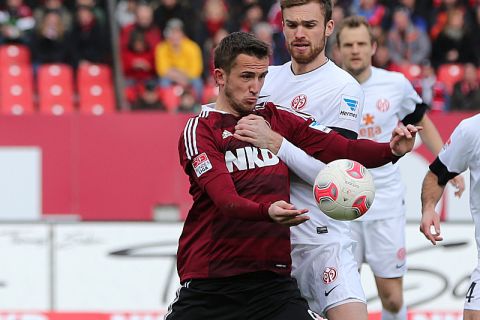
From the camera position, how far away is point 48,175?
12.2 metres

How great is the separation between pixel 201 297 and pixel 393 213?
302 centimetres

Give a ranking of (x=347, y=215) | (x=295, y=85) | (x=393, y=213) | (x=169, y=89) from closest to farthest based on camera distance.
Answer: (x=347, y=215)
(x=295, y=85)
(x=393, y=213)
(x=169, y=89)

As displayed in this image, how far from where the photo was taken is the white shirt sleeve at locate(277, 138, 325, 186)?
17.1ft

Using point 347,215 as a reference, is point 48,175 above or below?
below

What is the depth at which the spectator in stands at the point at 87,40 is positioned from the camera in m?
14.9

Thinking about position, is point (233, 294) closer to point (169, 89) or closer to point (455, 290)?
point (455, 290)

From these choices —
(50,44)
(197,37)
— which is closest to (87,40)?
(50,44)

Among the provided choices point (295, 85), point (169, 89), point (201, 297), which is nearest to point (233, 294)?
point (201, 297)

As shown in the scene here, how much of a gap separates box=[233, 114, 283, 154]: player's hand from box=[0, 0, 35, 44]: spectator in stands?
10.4 m

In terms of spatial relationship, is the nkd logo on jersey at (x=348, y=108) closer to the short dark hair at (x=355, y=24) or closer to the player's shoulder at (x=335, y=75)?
the player's shoulder at (x=335, y=75)

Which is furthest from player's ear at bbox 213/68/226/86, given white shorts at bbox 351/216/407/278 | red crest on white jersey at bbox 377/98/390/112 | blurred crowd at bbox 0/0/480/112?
blurred crowd at bbox 0/0/480/112

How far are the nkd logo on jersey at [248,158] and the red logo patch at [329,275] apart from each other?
74 cm

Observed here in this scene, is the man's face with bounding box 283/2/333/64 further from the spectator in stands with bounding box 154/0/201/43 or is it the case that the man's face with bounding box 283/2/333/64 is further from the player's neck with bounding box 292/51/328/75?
the spectator in stands with bounding box 154/0/201/43

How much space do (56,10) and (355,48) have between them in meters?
8.28
